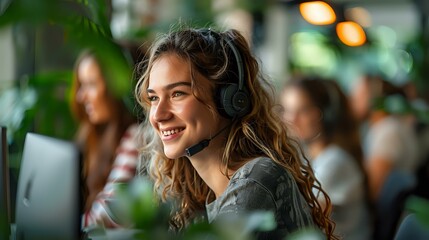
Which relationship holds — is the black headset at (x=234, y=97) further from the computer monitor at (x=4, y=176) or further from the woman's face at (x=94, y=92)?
the woman's face at (x=94, y=92)

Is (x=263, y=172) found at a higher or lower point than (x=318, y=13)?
lower

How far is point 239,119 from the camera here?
1.86 m

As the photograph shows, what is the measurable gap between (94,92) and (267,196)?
1.71m

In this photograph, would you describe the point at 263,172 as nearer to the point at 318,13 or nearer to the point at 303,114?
the point at 303,114

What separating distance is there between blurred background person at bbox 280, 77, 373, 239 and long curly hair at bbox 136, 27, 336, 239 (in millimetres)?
1504

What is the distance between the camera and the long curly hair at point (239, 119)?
1.82m

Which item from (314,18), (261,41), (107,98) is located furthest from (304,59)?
(107,98)

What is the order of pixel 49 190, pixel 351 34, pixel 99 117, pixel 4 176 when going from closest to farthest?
pixel 49 190, pixel 4 176, pixel 99 117, pixel 351 34

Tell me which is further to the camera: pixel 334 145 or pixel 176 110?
pixel 334 145

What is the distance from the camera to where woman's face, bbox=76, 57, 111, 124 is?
326 centimetres

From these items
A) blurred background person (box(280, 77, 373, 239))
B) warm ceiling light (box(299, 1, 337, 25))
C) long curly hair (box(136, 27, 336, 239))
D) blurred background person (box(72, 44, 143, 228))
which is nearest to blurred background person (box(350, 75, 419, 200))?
blurred background person (box(280, 77, 373, 239))

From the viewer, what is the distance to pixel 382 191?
3.78 metres

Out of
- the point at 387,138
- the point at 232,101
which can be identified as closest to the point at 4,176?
the point at 232,101

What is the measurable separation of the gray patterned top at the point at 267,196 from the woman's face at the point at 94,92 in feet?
5.15
